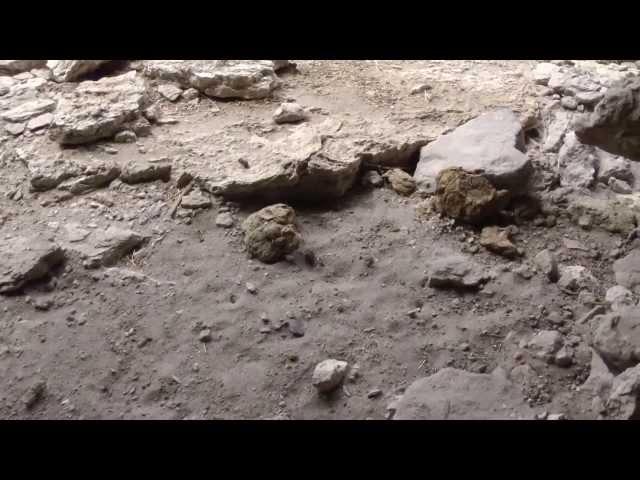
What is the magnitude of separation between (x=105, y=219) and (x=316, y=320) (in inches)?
45.7

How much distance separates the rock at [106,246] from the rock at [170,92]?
131cm

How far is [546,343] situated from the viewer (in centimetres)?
226

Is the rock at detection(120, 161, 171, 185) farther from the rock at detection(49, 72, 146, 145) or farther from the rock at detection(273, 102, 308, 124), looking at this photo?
the rock at detection(273, 102, 308, 124)

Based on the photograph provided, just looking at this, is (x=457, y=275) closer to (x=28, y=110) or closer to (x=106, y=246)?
(x=106, y=246)

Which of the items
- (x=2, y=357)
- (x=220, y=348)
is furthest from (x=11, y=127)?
(x=220, y=348)

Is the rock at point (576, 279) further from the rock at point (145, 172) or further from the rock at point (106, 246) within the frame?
the rock at point (145, 172)

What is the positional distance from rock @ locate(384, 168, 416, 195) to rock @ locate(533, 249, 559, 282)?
70cm

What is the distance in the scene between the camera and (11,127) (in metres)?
3.51

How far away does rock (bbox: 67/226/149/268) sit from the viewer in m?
2.65

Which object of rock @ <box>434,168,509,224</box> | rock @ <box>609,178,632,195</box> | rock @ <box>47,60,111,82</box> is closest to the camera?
rock @ <box>434,168,509,224</box>

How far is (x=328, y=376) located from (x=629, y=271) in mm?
1398

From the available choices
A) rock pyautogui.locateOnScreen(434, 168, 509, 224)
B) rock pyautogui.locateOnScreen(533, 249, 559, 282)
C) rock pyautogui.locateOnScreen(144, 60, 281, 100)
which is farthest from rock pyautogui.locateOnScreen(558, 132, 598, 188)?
rock pyautogui.locateOnScreen(144, 60, 281, 100)

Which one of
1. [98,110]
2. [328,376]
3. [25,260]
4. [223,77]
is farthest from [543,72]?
[25,260]
